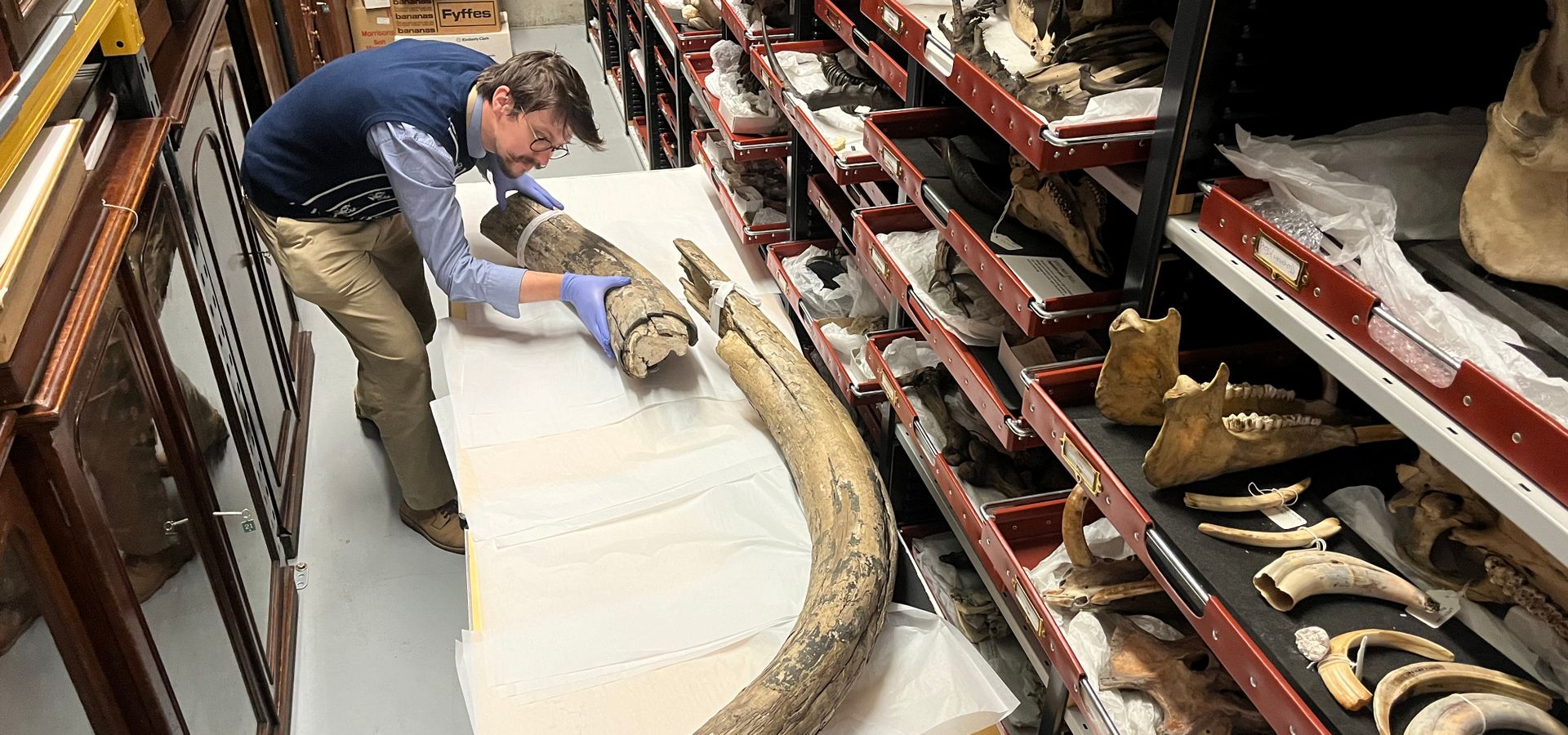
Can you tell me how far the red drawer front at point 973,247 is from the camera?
1668 millimetres

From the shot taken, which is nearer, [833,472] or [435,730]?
[833,472]

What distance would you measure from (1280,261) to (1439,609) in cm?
49

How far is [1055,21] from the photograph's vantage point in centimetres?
194

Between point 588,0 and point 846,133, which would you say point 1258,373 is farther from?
Result: point 588,0

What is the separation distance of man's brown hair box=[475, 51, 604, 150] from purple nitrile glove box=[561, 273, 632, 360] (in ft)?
1.35

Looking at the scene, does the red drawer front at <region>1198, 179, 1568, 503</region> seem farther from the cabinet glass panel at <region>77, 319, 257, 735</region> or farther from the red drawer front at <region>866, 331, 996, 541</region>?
the cabinet glass panel at <region>77, 319, 257, 735</region>

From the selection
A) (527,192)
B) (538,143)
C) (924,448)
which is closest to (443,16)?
(527,192)

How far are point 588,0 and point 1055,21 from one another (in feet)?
21.1

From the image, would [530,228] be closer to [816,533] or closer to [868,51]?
[868,51]

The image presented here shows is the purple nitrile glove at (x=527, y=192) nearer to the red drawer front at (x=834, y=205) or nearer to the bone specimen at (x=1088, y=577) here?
the red drawer front at (x=834, y=205)

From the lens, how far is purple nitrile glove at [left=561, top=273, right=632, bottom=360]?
9.51 feet

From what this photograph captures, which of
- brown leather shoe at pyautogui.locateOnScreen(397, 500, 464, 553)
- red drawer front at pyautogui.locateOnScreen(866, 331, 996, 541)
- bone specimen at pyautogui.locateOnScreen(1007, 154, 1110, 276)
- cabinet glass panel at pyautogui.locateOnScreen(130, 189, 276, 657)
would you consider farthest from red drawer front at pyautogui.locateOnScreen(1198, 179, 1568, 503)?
brown leather shoe at pyautogui.locateOnScreen(397, 500, 464, 553)

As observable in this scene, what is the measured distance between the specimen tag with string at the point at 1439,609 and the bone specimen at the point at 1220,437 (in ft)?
0.83

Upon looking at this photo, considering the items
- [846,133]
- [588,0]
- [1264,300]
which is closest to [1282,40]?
[1264,300]
